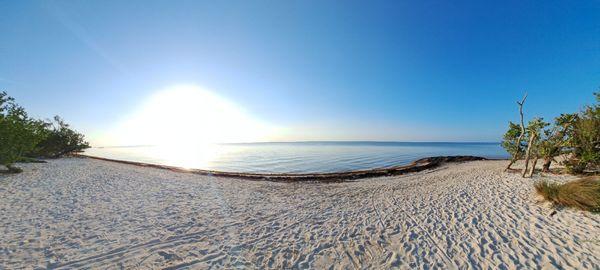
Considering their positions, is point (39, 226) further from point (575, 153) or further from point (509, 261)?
point (575, 153)

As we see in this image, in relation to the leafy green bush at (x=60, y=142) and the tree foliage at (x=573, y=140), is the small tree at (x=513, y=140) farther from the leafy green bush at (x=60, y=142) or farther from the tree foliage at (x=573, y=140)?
the leafy green bush at (x=60, y=142)

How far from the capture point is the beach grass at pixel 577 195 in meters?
7.16

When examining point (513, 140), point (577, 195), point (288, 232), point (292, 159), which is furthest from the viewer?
point (292, 159)

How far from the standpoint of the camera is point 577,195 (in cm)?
750

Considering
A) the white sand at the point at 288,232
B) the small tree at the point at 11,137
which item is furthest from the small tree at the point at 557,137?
the small tree at the point at 11,137

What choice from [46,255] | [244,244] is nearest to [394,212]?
[244,244]

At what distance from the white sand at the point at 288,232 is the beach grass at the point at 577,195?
476 millimetres

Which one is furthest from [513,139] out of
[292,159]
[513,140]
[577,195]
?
[292,159]

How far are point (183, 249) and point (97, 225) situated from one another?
3.49 metres

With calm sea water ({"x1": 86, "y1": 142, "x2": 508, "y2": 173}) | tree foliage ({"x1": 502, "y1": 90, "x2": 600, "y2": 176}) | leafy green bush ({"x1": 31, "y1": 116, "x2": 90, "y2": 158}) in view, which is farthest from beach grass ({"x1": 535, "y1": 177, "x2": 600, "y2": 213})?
leafy green bush ({"x1": 31, "y1": 116, "x2": 90, "y2": 158})

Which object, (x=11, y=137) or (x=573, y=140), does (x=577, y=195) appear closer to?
(x=573, y=140)

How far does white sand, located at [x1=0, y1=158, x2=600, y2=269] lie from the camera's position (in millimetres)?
5008

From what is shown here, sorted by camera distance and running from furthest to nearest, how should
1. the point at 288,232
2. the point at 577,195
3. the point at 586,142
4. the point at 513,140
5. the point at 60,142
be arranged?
the point at 60,142, the point at 513,140, the point at 586,142, the point at 577,195, the point at 288,232

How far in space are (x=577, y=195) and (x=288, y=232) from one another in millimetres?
9926
